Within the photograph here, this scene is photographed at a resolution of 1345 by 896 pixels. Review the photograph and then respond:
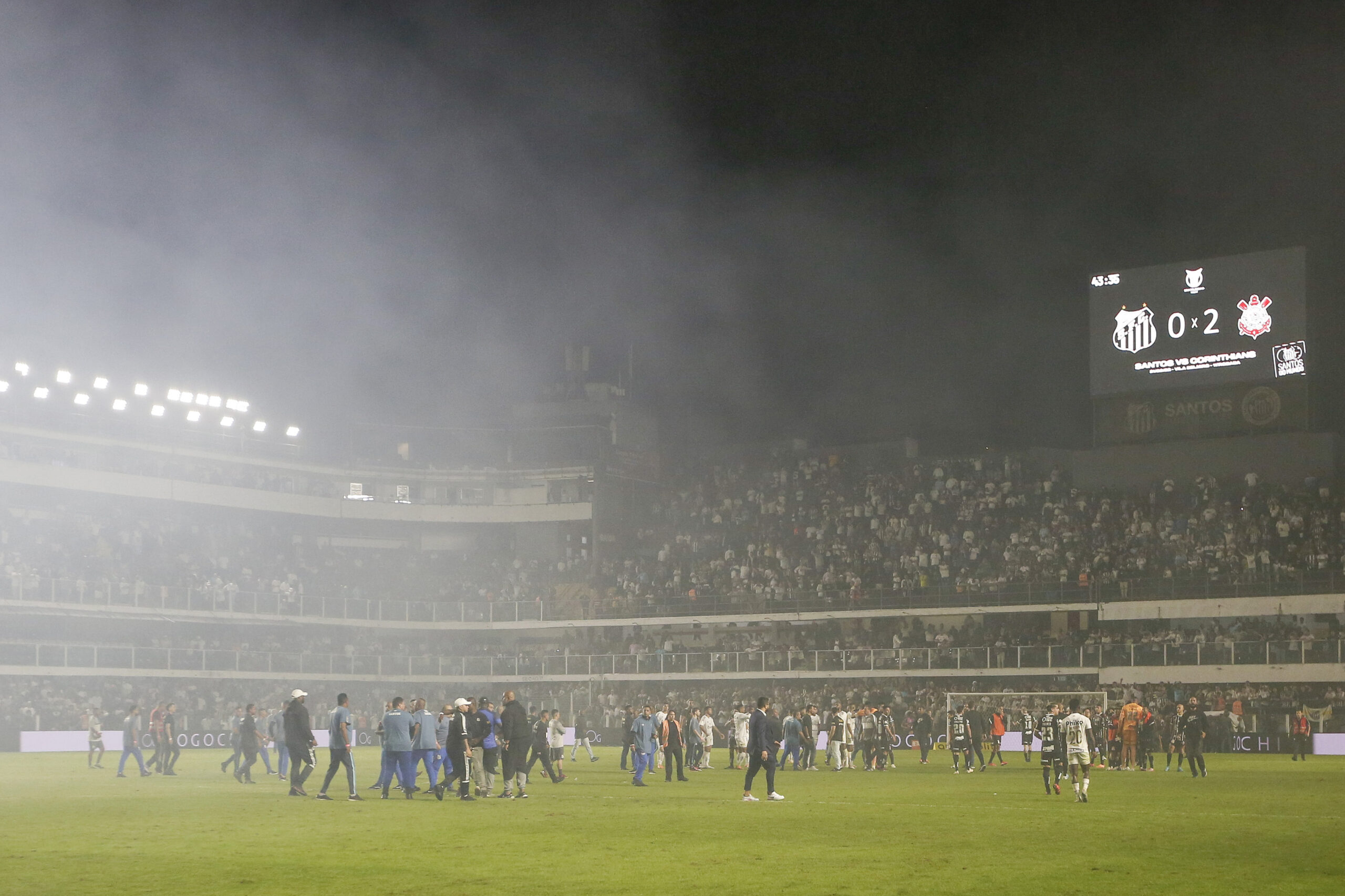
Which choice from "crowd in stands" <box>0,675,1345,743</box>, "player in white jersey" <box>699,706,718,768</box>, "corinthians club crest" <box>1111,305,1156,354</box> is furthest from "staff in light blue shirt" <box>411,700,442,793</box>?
"corinthians club crest" <box>1111,305,1156,354</box>

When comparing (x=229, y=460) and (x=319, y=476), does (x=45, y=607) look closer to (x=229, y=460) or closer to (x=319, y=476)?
(x=229, y=460)

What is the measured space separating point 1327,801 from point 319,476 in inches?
2205

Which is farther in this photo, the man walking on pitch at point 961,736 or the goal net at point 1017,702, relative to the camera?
the goal net at point 1017,702

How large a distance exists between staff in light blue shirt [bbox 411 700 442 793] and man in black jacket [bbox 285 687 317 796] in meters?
1.68

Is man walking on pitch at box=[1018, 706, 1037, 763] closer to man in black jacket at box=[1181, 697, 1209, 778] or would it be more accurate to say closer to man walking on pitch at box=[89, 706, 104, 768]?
man in black jacket at box=[1181, 697, 1209, 778]

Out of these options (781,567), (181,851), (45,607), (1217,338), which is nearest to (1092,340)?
(1217,338)

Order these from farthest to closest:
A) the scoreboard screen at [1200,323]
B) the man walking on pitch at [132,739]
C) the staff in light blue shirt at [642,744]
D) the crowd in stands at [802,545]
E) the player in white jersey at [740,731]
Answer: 1. the scoreboard screen at [1200,323]
2. the crowd in stands at [802,545]
3. the player in white jersey at [740,731]
4. the man walking on pitch at [132,739]
5. the staff in light blue shirt at [642,744]

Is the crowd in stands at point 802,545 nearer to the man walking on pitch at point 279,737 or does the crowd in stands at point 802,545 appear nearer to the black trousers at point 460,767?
the man walking on pitch at point 279,737

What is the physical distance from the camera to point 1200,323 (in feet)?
187

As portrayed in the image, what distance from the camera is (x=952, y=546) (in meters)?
59.7

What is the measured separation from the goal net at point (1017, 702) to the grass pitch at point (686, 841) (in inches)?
A: 714

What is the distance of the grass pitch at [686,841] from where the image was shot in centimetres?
1270

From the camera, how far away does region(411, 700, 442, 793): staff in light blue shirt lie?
939 inches

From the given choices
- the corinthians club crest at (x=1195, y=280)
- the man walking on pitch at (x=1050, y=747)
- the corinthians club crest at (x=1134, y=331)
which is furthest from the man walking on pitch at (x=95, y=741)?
the corinthians club crest at (x=1195, y=280)
